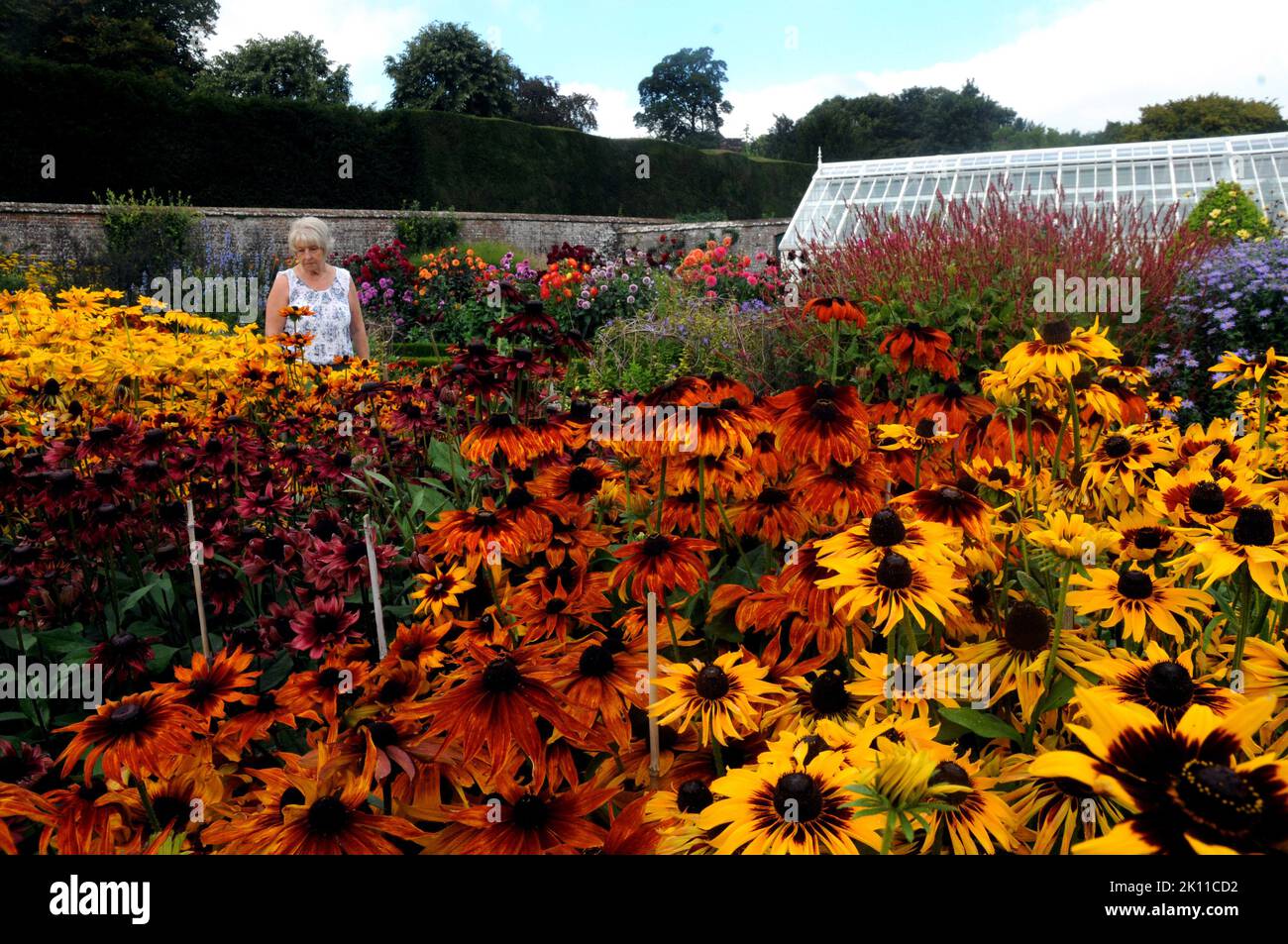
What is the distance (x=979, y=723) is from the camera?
996mm

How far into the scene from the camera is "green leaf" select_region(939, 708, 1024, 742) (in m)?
0.99

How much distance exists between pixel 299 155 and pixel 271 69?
13.4 meters

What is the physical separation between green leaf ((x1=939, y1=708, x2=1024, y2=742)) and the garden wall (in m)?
18.3

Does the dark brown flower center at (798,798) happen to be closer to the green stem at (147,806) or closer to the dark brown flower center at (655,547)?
the dark brown flower center at (655,547)

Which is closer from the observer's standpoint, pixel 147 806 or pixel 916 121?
pixel 147 806

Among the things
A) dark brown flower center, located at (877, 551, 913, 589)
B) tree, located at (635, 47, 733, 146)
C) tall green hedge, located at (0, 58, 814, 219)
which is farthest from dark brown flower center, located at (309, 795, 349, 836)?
tree, located at (635, 47, 733, 146)

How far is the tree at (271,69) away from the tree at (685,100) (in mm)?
32526

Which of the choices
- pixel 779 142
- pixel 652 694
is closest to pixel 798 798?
pixel 652 694

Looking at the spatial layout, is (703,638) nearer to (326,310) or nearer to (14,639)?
(14,639)

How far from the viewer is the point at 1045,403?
5.49 ft

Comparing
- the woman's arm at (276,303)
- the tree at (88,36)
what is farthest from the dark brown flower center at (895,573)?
the tree at (88,36)

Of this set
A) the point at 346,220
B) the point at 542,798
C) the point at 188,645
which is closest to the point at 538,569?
the point at 542,798

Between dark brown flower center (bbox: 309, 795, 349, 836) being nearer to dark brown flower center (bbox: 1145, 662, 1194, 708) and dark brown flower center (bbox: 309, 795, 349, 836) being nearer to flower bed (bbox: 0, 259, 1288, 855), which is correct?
flower bed (bbox: 0, 259, 1288, 855)

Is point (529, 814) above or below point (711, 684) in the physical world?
below
